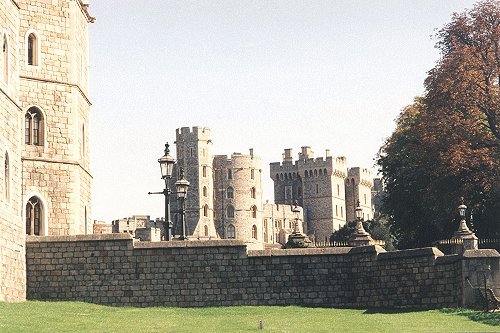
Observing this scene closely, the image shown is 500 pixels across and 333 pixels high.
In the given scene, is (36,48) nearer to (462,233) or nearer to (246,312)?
(246,312)

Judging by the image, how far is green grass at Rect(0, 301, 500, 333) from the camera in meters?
22.8

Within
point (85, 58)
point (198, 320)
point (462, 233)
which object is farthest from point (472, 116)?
point (198, 320)

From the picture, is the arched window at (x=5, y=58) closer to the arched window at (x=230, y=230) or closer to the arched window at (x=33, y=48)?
the arched window at (x=33, y=48)

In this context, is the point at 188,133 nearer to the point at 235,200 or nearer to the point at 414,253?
the point at 235,200

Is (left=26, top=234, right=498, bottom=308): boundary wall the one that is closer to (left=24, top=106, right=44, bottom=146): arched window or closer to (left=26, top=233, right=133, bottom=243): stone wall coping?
(left=26, top=233, right=133, bottom=243): stone wall coping

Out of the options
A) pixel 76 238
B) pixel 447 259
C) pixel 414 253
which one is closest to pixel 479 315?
pixel 447 259

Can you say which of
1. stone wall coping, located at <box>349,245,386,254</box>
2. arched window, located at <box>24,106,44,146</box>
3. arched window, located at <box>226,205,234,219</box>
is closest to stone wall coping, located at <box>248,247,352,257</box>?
stone wall coping, located at <box>349,245,386,254</box>

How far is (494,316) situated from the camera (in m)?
25.0

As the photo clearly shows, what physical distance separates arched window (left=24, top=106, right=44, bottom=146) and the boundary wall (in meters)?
5.67

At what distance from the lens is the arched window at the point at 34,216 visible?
121ft

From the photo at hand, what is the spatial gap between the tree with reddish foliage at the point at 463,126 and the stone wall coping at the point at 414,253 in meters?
14.2

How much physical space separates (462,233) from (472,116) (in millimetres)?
7657

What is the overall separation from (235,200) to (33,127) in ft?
393

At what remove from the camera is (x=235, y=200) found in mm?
156625
